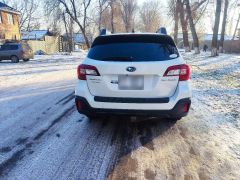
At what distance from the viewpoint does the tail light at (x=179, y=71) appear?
14.6 ft

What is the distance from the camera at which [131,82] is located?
447 cm

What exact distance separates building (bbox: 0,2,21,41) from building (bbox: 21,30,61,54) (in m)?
2.10

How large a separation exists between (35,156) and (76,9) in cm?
3717

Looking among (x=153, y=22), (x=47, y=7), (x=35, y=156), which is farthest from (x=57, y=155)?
(x=153, y=22)

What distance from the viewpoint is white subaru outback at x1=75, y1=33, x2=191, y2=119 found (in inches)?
175

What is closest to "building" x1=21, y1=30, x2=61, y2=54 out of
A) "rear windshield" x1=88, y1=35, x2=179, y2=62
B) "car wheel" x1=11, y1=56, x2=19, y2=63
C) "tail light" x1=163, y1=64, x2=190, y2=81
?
"car wheel" x1=11, y1=56, x2=19, y2=63

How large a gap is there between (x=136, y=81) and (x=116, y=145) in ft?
3.43

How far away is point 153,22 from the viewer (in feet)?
269

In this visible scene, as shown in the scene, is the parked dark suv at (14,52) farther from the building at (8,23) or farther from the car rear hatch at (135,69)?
the car rear hatch at (135,69)

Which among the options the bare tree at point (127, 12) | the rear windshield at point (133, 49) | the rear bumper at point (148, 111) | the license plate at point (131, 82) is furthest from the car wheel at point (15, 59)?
the bare tree at point (127, 12)

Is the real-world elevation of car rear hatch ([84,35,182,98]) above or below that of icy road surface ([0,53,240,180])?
above

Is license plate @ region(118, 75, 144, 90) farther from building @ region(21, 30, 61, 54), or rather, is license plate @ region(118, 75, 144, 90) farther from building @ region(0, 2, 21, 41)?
building @ region(21, 30, 61, 54)

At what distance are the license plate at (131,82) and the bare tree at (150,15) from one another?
78.4 m

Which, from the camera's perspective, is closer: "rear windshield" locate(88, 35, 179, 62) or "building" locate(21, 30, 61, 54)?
"rear windshield" locate(88, 35, 179, 62)
